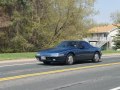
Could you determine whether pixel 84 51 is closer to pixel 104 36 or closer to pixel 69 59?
pixel 69 59

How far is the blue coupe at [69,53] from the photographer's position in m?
19.0

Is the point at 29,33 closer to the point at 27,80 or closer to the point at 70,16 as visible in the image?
the point at 70,16

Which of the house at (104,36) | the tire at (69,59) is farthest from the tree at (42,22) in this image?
the house at (104,36)

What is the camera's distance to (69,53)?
64.5ft

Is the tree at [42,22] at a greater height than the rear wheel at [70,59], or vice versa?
the tree at [42,22]

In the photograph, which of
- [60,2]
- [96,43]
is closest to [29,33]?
[60,2]

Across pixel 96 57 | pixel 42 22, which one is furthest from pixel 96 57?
pixel 42 22

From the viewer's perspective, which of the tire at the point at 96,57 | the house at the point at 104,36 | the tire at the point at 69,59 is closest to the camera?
the tire at the point at 69,59

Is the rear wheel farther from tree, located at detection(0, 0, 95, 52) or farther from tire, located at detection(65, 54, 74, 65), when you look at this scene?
tree, located at detection(0, 0, 95, 52)

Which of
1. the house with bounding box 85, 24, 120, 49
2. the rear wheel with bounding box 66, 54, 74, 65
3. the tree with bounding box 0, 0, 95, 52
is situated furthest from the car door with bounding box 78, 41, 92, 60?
the house with bounding box 85, 24, 120, 49

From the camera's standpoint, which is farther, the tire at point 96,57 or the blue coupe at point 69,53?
the tire at point 96,57

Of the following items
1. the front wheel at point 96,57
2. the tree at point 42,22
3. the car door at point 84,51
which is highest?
the tree at point 42,22

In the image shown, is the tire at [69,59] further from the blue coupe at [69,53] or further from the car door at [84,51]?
the car door at [84,51]

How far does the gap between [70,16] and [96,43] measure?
51.5 meters
